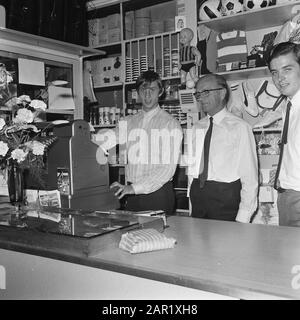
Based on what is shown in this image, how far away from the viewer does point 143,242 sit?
1.35m

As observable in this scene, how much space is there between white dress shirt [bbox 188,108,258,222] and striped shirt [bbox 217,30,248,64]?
2.33ft

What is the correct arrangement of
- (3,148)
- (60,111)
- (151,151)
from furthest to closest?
(60,111) → (151,151) → (3,148)

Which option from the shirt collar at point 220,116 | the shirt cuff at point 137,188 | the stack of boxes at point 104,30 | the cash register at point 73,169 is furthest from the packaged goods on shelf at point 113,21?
the cash register at point 73,169

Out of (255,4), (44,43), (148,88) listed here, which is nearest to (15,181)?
(148,88)

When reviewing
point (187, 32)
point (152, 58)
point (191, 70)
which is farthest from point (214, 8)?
point (152, 58)

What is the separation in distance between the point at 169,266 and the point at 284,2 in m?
2.37

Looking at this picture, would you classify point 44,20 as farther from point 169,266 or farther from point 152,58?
point 169,266

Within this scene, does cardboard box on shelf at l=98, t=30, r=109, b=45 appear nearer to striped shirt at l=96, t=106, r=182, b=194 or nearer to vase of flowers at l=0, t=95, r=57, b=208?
striped shirt at l=96, t=106, r=182, b=194

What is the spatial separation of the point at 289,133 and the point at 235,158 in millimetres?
450

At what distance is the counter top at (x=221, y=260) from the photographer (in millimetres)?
1047

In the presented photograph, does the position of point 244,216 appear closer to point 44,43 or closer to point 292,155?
point 292,155

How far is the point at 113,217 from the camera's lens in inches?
68.0

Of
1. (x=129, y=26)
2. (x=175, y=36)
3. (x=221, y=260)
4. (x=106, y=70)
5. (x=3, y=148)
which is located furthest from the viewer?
Result: (x=106, y=70)

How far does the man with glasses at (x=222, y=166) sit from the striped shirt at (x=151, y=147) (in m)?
0.19
